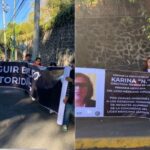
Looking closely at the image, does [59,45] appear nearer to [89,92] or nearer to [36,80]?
[36,80]

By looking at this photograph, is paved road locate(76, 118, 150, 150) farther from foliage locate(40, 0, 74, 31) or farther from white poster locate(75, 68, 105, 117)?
foliage locate(40, 0, 74, 31)

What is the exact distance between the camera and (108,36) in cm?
716

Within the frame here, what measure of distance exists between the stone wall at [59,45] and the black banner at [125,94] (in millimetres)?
8922

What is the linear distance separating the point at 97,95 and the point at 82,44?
116cm

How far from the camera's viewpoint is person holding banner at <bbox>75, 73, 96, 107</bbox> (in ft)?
17.9

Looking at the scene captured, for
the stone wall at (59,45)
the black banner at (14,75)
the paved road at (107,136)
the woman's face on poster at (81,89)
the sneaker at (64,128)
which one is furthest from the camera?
the stone wall at (59,45)

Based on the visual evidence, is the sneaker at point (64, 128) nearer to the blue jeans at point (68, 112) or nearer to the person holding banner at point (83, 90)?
the blue jeans at point (68, 112)

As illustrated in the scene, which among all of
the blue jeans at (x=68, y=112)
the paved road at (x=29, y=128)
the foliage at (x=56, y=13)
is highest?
the foliage at (x=56, y=13)

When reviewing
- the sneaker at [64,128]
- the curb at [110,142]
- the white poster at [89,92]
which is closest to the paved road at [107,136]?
the curb at [110,142]

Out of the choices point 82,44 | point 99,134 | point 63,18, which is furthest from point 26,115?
point 63,18

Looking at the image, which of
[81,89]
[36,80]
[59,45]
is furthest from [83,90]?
[59,45]

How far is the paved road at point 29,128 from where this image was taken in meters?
6.51

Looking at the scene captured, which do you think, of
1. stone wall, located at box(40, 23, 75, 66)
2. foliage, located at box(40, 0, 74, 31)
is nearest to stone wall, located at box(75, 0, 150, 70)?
stone wall, located at box(40, 23, 75, 66)

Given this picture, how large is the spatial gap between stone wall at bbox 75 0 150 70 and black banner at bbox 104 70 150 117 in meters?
0.17
